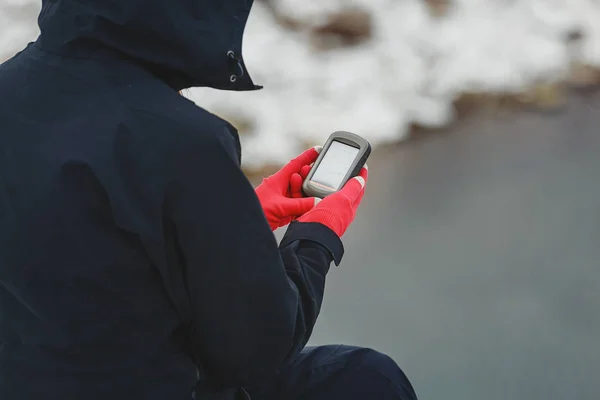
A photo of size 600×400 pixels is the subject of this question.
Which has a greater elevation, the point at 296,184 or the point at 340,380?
the point at 296,184

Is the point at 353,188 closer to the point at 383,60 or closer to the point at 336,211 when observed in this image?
the point at 336,211

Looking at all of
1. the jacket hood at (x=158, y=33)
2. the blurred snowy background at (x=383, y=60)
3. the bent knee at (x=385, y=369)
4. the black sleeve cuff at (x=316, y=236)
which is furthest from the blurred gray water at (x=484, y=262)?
the jacket hood at (x=158, y=33)

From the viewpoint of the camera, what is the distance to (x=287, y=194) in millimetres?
945

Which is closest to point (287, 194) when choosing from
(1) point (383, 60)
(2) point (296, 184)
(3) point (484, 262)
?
(2) point (296, 184)

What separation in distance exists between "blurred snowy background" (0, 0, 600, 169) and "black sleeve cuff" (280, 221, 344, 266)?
898mm

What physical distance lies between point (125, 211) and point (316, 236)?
0.78ft

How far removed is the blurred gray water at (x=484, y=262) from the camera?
125 cm

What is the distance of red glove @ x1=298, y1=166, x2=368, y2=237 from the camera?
766 mm

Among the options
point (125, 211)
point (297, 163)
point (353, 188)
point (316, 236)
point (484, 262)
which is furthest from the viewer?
point (484, 262)

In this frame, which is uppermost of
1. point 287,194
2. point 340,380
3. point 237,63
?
point 237,63

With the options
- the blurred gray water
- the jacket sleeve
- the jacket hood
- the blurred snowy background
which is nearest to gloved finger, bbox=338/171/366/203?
the jacket sleeve

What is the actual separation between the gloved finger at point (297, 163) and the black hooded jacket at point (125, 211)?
0.32 meters

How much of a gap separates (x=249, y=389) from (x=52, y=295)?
29 cm

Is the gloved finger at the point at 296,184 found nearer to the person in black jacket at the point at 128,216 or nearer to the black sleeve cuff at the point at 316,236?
the black sleeve cuff at the point at 316,236
